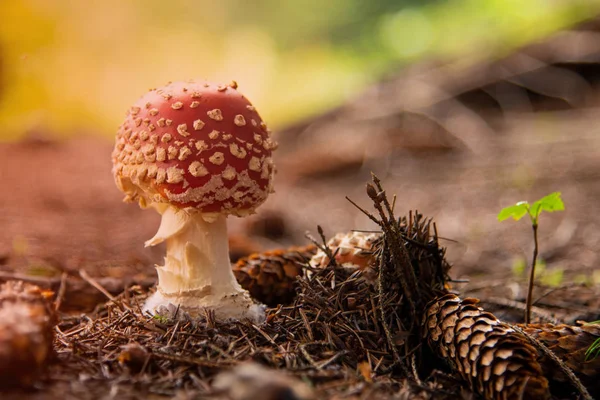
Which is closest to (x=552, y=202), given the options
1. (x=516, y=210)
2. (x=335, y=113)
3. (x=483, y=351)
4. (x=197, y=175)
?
(x=516, y=210)

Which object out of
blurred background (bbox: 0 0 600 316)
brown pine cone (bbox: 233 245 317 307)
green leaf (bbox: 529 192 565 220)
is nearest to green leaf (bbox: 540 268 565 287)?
blurred background (bbox: 0 0 600 316)

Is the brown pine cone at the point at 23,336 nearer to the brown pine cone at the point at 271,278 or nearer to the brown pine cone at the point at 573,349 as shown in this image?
the brown pine cone at the point at 271,278

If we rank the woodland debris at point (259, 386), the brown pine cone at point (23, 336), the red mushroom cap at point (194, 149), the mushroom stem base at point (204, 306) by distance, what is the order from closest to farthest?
the woodland debris at point (259, 386), the brown pine cone at point (23, 336), the red mushroom cap at point (194, 149), the mushroom stem base at point (204, 306)

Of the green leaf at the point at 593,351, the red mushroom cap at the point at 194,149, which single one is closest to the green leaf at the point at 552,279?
the green leaf at the point at 593,351

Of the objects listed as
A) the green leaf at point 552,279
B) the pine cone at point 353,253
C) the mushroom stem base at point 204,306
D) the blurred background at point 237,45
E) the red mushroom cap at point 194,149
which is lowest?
the mushroom stem base at point 204,306

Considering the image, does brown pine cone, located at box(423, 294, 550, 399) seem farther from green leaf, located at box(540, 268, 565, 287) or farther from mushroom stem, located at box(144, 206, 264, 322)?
green leaf, located at box(540, 268, 565, 287)

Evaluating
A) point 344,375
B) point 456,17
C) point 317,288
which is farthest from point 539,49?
point 344,375
